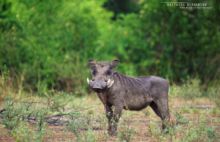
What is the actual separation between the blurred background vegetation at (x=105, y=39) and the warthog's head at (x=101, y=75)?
8342 mm

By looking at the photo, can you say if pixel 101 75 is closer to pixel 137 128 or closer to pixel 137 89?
pixel 137 89

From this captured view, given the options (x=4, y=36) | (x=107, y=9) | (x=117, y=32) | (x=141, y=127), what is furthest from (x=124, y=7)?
(x=141, y=127)

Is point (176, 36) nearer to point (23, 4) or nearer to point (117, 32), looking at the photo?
point (117, 32)

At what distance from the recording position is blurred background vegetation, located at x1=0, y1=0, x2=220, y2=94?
2003 centimetres

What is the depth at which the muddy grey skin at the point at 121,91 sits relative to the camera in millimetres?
10047

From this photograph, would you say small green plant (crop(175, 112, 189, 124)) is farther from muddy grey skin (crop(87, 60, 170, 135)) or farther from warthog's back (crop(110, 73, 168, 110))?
warthog's back (crop(110, 73, 168, 110))

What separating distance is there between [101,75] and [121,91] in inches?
19.6

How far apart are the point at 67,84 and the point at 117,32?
8.58 metres

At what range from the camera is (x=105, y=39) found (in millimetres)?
25922

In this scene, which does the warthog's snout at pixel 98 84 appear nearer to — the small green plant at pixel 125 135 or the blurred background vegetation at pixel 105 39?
the small green plant at pixel 125 135

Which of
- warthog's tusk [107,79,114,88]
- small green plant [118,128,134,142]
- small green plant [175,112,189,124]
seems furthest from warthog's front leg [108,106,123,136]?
small green plant [175,112,189,124]

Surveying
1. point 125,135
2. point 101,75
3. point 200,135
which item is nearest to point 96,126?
point 101,75

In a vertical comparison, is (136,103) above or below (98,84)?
below

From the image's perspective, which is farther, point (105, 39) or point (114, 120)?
point (105, 39)
